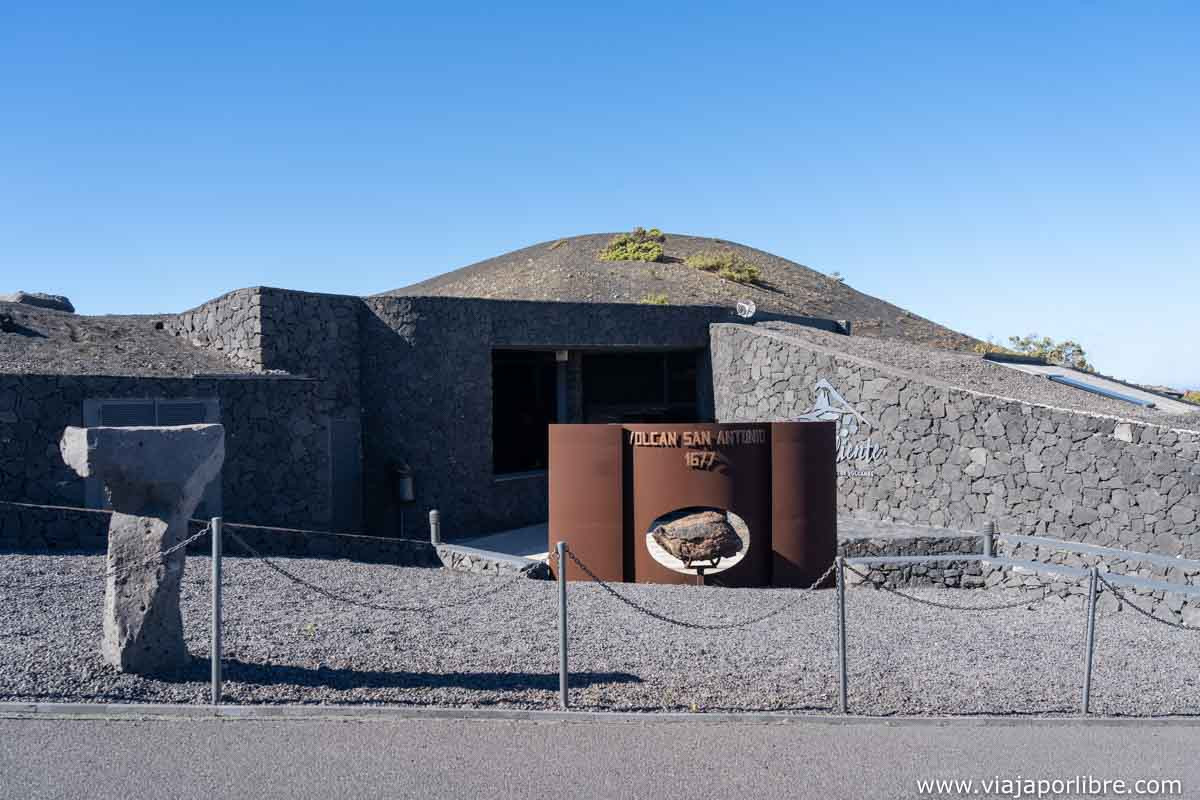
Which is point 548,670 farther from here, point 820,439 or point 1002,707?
point 820,439

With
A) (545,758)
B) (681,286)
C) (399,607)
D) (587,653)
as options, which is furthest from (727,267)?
(545,758)

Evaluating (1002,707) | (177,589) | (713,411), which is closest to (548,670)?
(177,589)

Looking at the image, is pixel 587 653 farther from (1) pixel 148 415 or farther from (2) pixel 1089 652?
(1) pixel 148 415

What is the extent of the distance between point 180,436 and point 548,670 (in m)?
3.51

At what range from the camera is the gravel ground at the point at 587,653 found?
7.39 m

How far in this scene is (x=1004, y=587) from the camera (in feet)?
51.1

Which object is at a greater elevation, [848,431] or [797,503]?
[848,431]

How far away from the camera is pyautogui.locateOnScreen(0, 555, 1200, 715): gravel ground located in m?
7.39

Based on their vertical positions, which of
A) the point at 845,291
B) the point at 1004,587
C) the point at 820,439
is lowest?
the point at 1004,587

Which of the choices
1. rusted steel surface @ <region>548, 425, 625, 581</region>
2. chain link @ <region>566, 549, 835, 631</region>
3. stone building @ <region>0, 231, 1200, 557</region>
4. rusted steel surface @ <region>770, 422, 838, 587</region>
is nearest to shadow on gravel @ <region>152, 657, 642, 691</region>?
chain link @ <region>566, 549, 835, 631</region>

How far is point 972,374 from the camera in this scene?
2056cm

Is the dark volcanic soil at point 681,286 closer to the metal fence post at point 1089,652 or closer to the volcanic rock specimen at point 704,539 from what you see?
the volcanic rock specimen at point 704,539

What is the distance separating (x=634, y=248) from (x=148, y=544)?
1609 inches

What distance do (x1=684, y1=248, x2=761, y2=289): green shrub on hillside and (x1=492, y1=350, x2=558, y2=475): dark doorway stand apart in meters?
22.3
